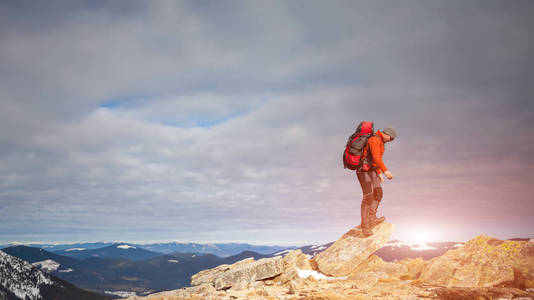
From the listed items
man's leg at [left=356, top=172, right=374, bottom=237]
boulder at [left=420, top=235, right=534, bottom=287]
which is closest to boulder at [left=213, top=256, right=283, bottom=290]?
man's leg at [left=356, top=172, right=374, bottom=237]

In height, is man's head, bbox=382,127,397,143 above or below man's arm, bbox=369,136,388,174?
above

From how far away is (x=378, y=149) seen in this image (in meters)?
16.9

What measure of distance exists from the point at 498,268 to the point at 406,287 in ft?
14.3

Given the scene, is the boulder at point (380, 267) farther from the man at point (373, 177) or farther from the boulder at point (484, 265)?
the man at point (373, 177)

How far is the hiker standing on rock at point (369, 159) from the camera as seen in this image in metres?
17.0

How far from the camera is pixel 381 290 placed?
44.3 ft

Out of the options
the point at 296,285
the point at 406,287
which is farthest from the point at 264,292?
the point at 406,287

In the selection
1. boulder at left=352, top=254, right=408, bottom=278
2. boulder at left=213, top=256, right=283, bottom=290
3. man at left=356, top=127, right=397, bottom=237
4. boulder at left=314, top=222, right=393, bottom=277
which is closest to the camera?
man at left=356, top=127, right=397, bottom=237

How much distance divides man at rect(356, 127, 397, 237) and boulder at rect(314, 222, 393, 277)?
2.00ft

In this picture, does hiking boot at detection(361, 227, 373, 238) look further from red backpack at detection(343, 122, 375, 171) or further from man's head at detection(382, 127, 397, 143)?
man's head at detection(382, 127, 397, 143)

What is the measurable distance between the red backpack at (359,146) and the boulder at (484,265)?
6.16 metres

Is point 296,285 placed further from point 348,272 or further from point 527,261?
point 527,261

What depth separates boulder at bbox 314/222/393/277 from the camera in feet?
61.2

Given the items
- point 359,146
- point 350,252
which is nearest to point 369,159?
point 359,146
